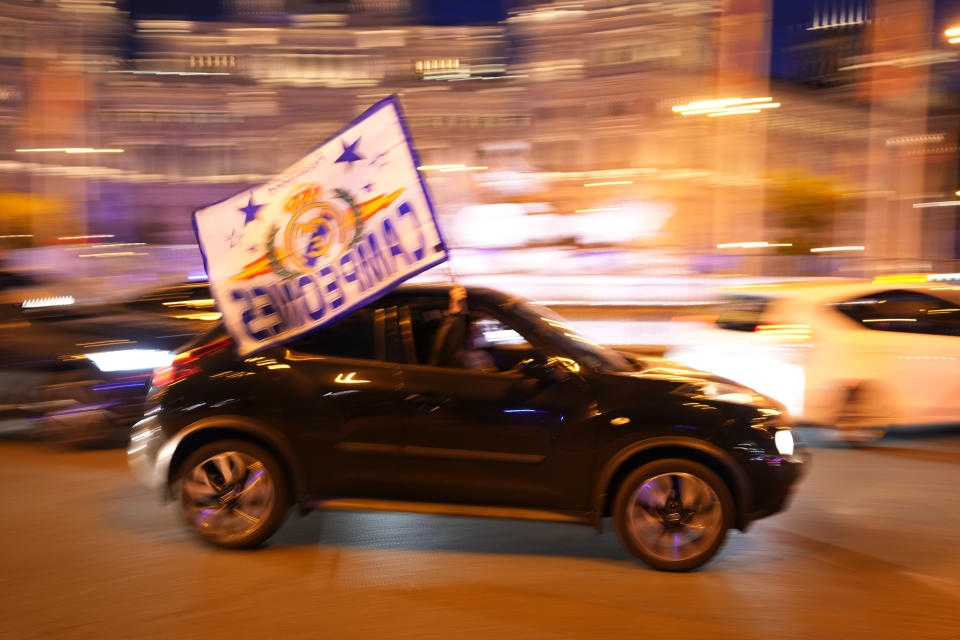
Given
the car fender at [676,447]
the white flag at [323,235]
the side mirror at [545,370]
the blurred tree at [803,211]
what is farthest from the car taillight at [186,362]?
the blurred tree at [803,211]

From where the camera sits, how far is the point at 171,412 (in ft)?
16.4

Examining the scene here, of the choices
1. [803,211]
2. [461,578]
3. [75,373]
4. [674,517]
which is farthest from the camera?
[803,211]

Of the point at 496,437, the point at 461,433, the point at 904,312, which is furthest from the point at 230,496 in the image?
the point at 904,312

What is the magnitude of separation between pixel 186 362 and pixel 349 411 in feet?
3.54

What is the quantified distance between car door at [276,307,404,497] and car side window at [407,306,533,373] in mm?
177

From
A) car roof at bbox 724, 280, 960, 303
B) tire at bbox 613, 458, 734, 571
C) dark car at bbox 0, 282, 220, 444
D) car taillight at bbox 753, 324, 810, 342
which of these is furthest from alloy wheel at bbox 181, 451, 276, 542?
car roof at bbox 724, 280, 960, 303

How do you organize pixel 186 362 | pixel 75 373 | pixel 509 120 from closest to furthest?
pixel 186 362, pixel 75 373, pixel 509 120

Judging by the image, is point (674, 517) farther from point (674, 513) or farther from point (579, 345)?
point (579, 345)

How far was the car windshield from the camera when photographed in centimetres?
491

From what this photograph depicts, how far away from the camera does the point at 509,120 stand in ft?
190

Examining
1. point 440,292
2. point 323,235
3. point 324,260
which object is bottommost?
point 440,292

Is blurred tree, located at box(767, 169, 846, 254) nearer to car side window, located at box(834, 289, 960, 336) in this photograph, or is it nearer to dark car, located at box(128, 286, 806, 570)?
car side window, located at box(834, 289, 960, 336)

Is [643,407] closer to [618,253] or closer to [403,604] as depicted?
[403,604]

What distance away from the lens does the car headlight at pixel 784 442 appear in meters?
4.66
